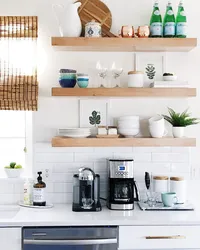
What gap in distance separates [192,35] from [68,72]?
105 cm

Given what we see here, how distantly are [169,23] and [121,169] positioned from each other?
1134 mm

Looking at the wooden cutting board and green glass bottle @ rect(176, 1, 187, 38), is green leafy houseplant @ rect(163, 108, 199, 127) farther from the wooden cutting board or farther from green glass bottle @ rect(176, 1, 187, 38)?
the wooden cutting board

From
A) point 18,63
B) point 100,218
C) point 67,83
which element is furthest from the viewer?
point 18,63

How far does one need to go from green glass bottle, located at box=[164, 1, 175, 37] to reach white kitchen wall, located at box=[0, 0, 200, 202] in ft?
0.58

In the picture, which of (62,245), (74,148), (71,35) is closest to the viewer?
(62,245)


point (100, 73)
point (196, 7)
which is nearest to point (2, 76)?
point (100, 73)

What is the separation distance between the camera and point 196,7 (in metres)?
3.38

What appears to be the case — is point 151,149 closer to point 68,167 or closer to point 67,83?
point 68,167

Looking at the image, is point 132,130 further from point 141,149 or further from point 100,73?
point 100,73

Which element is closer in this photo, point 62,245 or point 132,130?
point 62,245

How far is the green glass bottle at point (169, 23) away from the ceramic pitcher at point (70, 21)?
0.64m

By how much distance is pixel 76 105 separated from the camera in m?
3.34

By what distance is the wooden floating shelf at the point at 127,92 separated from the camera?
308 cm

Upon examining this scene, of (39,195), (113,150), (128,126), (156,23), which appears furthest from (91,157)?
(156,23)
